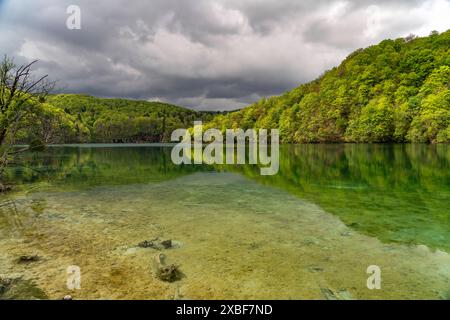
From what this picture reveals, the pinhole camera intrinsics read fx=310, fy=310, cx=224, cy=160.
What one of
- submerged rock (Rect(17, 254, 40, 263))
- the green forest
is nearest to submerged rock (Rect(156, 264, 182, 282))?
submerged rock (Rect(17, 254, 40, 263))

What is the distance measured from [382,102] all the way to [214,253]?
265 ft

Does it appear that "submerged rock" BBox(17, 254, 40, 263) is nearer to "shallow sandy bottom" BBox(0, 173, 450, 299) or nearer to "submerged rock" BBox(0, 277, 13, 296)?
"shallow sandy bottom" BBox(0, 173, 450, 299)

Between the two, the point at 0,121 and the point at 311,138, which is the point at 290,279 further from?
the point at 311,138

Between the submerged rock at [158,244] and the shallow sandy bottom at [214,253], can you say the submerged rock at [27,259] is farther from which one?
the submerged rock at [158,244]

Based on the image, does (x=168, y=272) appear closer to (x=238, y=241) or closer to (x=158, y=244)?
(x=158, y=244)

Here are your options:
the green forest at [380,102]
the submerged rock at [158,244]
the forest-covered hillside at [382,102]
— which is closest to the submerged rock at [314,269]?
the submerged rock at [158,244]

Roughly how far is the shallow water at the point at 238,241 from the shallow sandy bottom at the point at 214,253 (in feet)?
0.10

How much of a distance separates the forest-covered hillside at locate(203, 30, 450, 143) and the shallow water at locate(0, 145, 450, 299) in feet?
177

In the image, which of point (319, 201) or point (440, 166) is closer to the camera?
point (319, 201)

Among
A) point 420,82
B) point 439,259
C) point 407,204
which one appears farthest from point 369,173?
point 420,82

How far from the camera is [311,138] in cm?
9906

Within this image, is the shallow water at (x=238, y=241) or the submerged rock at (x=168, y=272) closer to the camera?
the shallow water at (x=238, y=241)

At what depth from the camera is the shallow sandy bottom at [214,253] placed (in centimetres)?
607

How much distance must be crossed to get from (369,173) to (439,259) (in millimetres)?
17601
